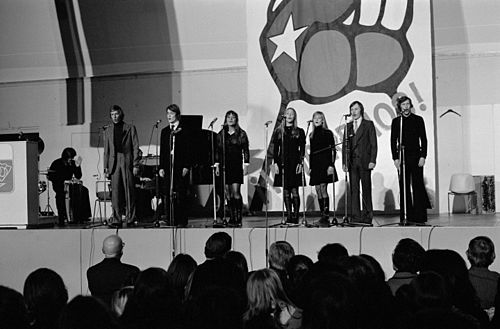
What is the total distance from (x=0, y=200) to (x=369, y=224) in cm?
400

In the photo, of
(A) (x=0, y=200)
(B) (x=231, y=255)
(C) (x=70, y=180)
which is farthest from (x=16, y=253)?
(B) (x=231, y=255)

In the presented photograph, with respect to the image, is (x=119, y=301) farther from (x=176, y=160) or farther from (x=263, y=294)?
(x=176, y=160)

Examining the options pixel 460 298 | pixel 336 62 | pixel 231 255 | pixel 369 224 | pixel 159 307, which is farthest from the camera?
pixel 336 62

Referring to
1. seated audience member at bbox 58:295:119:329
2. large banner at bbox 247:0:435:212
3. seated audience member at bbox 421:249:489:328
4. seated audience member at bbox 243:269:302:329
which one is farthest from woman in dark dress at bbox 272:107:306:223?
seated audience member at bbox 58:295:119:329

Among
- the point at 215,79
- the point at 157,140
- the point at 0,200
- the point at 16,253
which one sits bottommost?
the point at 16,253

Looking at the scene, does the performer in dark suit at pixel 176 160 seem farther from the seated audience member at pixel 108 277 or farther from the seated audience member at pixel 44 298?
the seated audience member at pixel 44 298

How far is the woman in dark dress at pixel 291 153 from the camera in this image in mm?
8875

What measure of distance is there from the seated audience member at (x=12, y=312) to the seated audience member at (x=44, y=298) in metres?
0.39

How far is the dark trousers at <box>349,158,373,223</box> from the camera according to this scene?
8.59 m

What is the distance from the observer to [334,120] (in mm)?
11156

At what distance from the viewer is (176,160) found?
8750mm

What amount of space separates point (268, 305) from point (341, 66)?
7978 mm

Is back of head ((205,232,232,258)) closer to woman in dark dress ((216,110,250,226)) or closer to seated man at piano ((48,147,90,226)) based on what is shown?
woman in dark dress ((216,110,250,226))

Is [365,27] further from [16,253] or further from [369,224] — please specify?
[16,253]
